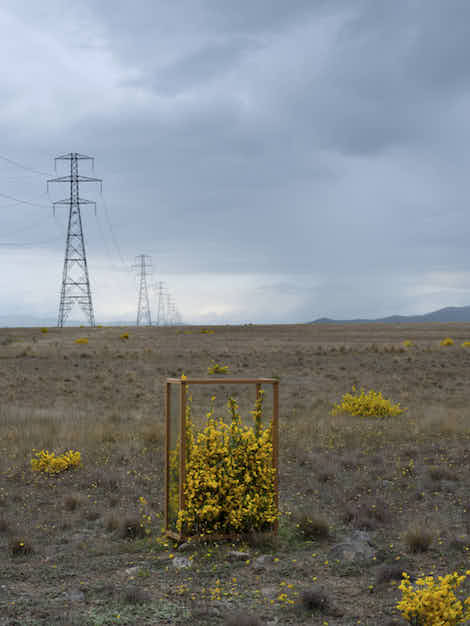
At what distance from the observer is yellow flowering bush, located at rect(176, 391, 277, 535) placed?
22.8 ft

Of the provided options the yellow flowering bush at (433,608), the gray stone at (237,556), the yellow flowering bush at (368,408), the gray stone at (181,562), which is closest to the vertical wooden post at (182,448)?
the gray stone at (181,562)

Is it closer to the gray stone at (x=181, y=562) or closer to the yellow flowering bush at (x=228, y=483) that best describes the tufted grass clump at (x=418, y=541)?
the yellow flowering bush at (x=228, y=483)

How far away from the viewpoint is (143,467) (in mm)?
10648

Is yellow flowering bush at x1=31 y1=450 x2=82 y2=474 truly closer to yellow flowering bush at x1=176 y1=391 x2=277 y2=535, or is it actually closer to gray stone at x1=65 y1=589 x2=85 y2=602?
yellow flowering bush at x1=176 y1=391 x2=277 y2=535

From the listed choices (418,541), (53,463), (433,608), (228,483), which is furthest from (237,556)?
(53,463)

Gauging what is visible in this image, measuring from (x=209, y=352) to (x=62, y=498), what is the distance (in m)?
30.6

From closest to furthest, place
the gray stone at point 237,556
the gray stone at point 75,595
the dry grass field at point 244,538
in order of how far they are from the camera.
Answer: the dry grass field at point 244,538
the gray stone at point 75,595
the gray stone at point 237,556

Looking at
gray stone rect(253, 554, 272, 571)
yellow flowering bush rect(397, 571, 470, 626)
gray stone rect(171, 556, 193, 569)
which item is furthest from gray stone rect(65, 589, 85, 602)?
yellow flowering bush rect(397, 571, 470, 626)

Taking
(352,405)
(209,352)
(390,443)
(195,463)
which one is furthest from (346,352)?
(195,463)

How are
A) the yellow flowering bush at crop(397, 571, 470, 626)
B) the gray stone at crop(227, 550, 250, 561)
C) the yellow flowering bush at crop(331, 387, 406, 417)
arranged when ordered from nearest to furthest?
the yellow flowering bush at crop(397, 571, 470, 626)
the gray stone at crop(227, 550, 250, 561)
the yellow flowering bush at crop(331, 387, 406, 417)

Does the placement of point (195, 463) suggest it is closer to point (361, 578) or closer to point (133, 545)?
point (133, 545)

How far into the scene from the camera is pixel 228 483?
701 cm

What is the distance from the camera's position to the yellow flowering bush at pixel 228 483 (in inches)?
274

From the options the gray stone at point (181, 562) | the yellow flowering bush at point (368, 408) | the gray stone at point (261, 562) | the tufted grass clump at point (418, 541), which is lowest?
the gray stone at point (261, 562)
